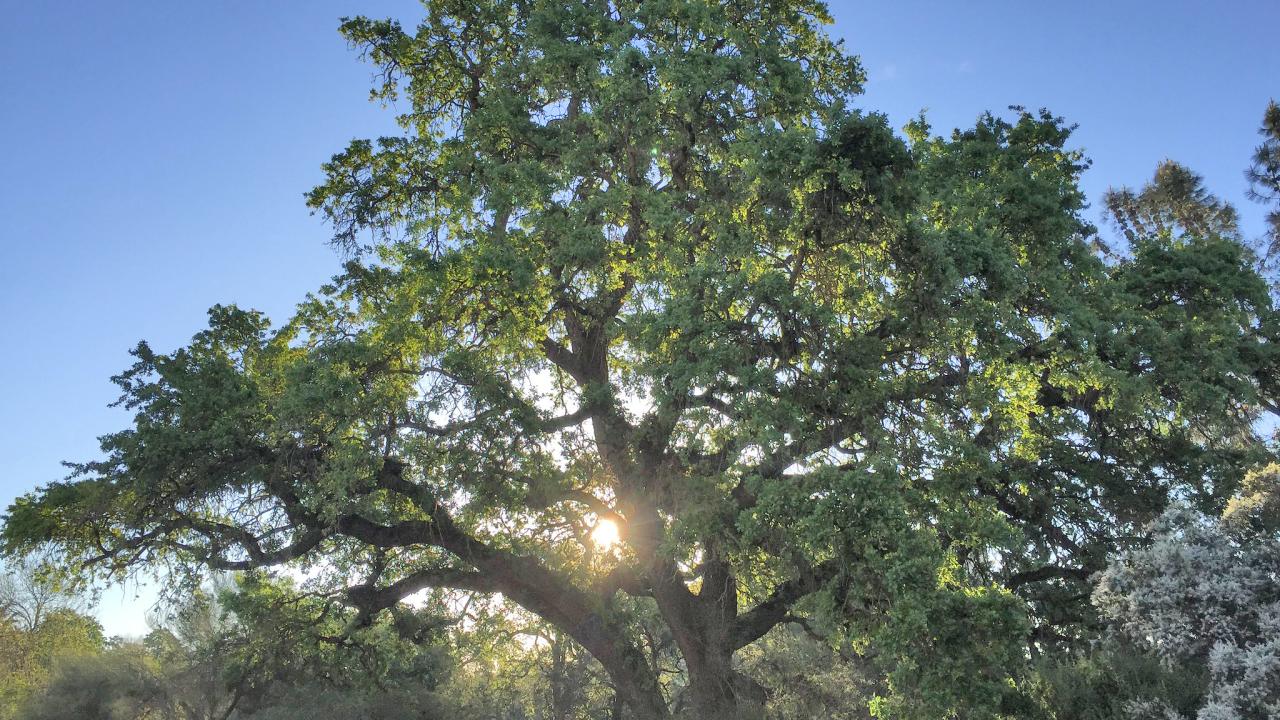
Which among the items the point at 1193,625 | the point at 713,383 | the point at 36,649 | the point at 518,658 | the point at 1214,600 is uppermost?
the point at 36,649

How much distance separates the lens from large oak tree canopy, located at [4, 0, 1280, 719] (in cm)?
852

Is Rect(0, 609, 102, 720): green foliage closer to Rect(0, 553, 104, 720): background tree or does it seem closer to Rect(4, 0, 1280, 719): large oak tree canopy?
Rect(0, 553, 104, 720): background tree

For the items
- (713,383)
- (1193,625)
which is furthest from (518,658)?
(1193,625)

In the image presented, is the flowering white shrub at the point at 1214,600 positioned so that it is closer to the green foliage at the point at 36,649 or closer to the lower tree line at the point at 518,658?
the lower tree line at the point at 518,658

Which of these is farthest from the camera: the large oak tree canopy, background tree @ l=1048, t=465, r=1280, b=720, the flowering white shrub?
the large oak tree canopy

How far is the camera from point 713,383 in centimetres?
916

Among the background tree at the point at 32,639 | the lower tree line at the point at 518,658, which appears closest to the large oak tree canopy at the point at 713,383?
the lower tree line at the point at 518,658

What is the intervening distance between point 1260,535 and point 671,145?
27.3 ft

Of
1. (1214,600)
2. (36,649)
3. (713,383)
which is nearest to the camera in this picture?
(1214,600)

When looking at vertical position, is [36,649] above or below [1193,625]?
above

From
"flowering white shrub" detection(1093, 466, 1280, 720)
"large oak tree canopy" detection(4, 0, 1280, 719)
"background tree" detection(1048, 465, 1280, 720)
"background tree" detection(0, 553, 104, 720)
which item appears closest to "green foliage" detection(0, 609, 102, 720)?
"background tree" detection(0, 553, 104, 720)

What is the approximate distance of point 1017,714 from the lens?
268 inches

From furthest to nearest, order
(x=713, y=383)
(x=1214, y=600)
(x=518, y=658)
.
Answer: (x=518, y=658)
(x=713, y=383)
(x=1214, y=600)

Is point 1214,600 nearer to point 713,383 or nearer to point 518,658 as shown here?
point 713,383
